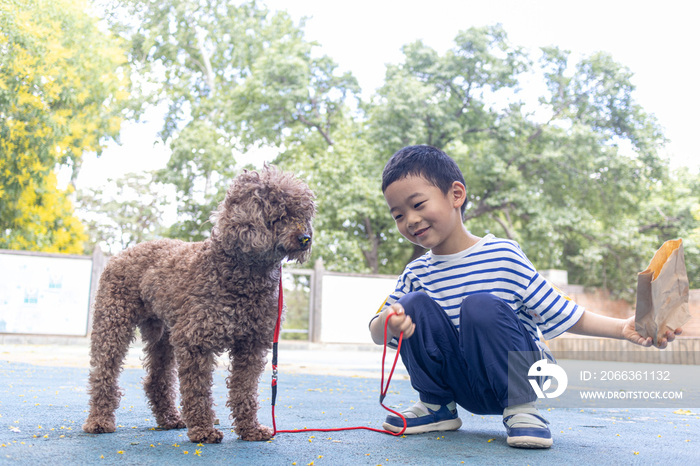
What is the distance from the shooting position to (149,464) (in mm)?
1908

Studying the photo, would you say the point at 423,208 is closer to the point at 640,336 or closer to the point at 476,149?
the point at 640,336

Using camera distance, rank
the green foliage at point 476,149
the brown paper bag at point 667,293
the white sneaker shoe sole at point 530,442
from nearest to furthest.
Result: the brown paper bag at point 667,293
the white sneaker shoe sole at point 530,442
the green foliage at point 476,149

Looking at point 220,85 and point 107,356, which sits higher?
point 220,85

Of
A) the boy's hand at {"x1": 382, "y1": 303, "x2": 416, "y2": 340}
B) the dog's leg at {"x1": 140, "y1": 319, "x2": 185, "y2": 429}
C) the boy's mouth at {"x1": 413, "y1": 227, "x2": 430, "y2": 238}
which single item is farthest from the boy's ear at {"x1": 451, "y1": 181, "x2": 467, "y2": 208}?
the dog's leg at {"x1": 140, "y1": 319, "x2": 185, "y2": 429}

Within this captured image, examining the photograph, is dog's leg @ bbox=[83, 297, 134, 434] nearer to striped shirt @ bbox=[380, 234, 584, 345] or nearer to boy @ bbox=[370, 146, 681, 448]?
boy @ bbox=[370, 146, 681, 448]

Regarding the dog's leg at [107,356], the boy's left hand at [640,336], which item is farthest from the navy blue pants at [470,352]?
the dog's leg at [107,356]

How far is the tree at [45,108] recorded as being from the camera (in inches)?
571

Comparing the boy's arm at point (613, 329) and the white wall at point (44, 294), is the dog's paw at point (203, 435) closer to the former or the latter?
the boy's arm at point (613, 329)

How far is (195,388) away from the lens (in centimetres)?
240

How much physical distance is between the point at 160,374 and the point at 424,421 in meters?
1.23

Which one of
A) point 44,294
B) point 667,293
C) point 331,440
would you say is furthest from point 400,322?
point 44,294

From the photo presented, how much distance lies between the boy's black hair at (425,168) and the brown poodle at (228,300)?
0.37m

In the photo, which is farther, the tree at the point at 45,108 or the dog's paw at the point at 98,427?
the tree at the point at 45,108

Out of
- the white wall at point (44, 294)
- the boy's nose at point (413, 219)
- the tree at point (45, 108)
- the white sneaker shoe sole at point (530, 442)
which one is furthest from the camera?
the tree at point (45, 108)
